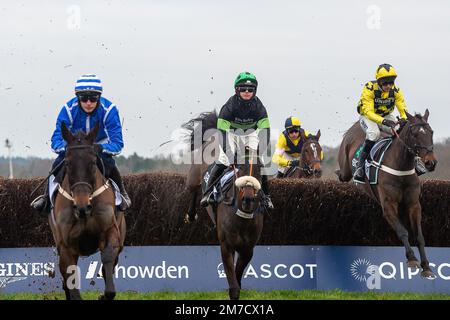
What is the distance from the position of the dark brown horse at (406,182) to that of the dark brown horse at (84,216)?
4194mm

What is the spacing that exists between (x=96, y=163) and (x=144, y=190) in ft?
14.0

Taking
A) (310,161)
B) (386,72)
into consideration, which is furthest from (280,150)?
(386,72)

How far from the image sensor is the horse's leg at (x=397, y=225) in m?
11.9

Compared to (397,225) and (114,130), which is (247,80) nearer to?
(114,130)

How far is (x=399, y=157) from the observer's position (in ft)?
42.1

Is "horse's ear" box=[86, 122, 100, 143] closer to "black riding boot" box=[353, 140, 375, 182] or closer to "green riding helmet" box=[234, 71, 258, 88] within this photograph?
"green riding helmet" box=[234, 71, 258, 88]

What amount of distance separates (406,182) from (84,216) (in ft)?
16.9

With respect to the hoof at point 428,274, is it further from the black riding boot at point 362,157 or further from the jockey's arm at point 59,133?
the jockey's arm at point 59,133

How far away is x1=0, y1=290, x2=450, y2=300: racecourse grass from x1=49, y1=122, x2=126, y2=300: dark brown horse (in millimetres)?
2505

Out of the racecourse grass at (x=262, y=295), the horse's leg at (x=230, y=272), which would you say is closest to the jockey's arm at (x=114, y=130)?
the horse's leg at (x=230, y=272)

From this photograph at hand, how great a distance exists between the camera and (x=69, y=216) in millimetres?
9344

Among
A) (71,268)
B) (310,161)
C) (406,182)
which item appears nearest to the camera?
(71,268)
